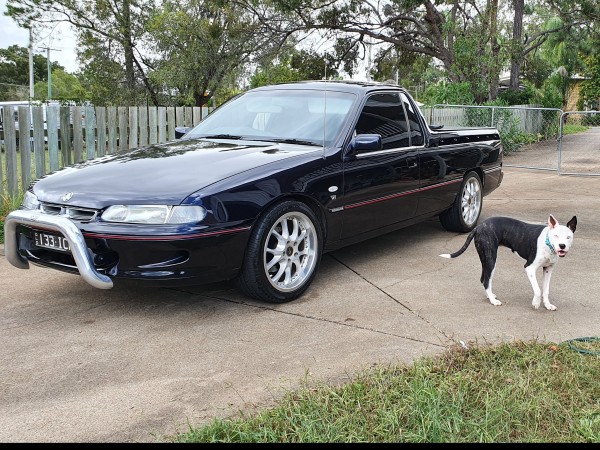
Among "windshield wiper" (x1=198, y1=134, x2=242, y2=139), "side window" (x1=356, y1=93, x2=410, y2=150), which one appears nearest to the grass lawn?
"side window" (x1=356, y1=93, x2=410, y2=150)

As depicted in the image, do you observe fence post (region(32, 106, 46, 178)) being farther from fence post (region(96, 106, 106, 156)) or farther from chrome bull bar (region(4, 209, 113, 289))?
chrome bull bar (region(4, 209, 113, 289))

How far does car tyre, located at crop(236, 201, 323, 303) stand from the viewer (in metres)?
4.46

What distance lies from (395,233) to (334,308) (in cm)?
280

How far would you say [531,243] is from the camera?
456 centimetres

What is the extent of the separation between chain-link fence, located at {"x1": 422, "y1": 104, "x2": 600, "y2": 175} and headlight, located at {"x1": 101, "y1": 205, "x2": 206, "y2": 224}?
36.3 ft

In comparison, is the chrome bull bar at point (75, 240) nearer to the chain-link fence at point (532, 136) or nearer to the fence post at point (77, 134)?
the fence post at point (77, 134)

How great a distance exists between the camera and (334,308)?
4.64 metres

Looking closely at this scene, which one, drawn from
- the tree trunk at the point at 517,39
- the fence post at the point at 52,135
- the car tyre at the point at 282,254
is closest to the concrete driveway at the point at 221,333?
the car tyre at the point at 282,254

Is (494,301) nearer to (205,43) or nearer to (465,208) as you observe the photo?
(465,208)

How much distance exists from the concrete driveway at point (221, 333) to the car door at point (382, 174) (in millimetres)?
475

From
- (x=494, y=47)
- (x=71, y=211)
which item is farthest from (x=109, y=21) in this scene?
(x=71, y=211)

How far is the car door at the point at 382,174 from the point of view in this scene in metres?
5.26

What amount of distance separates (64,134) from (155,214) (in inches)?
176

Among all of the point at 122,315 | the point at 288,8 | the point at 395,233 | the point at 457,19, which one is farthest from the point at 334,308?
the point at 457,19
